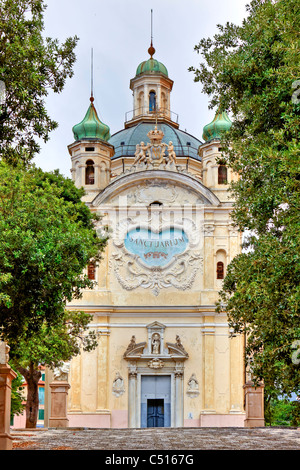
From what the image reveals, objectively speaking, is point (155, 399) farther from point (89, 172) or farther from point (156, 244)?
point (89, 172)

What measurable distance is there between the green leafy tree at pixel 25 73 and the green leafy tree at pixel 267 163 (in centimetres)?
389

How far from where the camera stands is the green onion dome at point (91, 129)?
40812mm

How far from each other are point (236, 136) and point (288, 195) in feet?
13.7

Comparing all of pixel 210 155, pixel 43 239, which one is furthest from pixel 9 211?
pixel 210 155

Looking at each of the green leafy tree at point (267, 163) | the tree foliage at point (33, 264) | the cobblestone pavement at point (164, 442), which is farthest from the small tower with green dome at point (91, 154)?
the green leafy tree at point (267, 163)

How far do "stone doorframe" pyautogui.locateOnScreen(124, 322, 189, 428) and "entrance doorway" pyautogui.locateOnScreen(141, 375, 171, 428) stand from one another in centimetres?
26

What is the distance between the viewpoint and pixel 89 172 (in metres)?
40.5

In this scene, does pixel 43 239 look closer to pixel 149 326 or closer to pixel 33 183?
pixel 33 183

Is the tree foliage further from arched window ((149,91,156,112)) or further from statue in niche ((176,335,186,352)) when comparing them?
arched window ((149,91,156,112))

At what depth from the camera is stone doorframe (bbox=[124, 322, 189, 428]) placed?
118 feet

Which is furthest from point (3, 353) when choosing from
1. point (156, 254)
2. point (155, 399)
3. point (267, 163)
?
point (156, 254)

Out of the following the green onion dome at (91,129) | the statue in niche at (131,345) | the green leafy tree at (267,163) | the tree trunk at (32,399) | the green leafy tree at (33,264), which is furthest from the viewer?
the green onion dome at (91,129)

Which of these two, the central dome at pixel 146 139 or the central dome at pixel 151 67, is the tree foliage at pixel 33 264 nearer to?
the central dome at pixel 146 139

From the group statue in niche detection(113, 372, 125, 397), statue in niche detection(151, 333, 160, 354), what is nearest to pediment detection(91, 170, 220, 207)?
statue in niche detection(151, 333, 160, 354)
